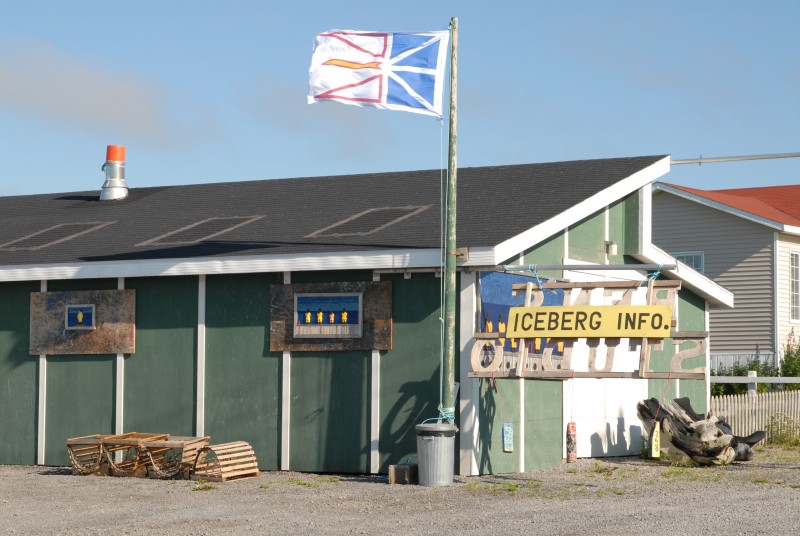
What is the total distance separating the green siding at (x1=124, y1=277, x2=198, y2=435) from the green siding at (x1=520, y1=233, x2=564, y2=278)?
4.86m

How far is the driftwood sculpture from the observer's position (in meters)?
18.4

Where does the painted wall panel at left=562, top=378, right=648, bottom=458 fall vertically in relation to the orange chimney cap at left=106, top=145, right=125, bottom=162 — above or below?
below

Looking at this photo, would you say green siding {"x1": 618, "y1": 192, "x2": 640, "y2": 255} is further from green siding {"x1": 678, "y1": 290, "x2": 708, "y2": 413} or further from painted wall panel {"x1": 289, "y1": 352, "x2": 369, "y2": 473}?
painted wall panel {"x1": 289, "y1": 352, "x2": 369, "y2": 473}

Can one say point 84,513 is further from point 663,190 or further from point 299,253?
point 663,190

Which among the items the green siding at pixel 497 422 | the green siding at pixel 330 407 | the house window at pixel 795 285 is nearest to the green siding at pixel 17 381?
the green siding at pixel 330 407

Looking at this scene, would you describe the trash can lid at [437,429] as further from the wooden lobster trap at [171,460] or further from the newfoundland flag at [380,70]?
the newfoundland flag at [380,70]

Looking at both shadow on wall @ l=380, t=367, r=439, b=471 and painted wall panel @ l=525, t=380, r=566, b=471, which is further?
painted wall panel @ l=525, t=380, r=566, b=471

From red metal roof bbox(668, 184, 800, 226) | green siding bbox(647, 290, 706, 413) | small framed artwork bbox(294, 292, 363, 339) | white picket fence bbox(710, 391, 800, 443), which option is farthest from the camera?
red metal roof bbox(668, 184, 800, 226)

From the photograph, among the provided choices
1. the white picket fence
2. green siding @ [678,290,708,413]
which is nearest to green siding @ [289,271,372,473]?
green siding @ [678,290,708,413]

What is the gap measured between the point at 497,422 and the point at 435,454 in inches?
70.5

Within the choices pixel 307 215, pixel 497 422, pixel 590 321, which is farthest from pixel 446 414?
pixel 307 215

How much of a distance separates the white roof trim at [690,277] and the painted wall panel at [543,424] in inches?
129

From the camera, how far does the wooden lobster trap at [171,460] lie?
16.7 m

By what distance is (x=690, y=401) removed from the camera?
22.8 meters
